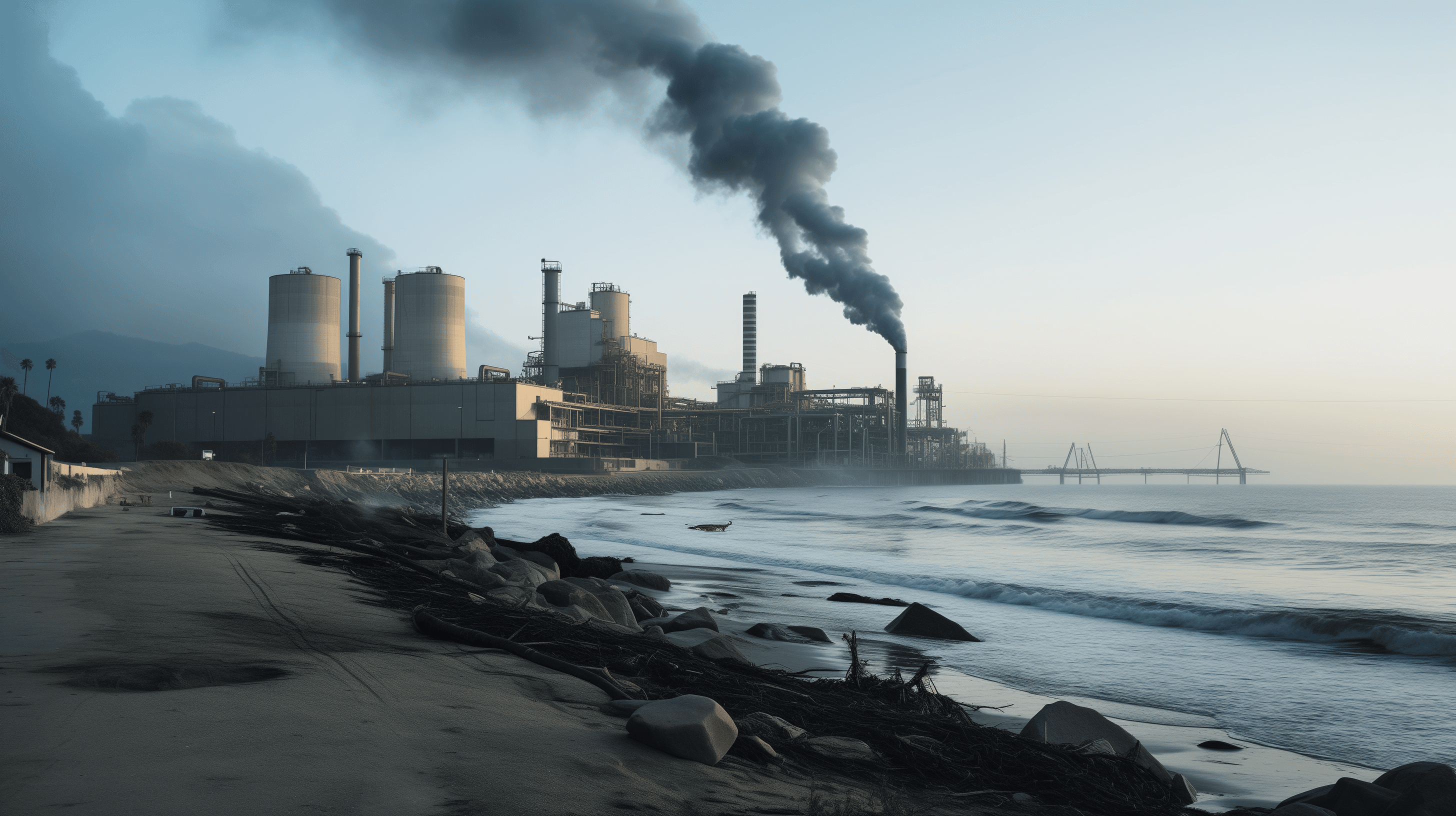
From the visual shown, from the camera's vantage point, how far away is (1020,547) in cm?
3238

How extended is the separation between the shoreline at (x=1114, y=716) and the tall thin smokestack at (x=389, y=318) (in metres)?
84.0

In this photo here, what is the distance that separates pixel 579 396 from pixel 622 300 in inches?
682

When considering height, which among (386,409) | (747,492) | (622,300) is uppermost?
(622,300)

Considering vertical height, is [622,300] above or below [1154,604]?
above

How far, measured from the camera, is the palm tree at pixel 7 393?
198 feet

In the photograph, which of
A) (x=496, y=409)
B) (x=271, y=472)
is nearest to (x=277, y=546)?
(x=271, y=472)

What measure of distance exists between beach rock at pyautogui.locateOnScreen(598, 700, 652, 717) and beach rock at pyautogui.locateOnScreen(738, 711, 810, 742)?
671 mm

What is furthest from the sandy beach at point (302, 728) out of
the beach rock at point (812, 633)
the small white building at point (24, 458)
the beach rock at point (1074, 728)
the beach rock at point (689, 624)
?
the small white building at point (24, 458)

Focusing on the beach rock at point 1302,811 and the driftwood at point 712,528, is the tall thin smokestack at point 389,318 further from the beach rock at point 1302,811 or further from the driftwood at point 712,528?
the beach rock at point 1302,811

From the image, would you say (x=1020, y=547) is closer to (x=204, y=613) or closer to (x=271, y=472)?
(x=204, y=613)

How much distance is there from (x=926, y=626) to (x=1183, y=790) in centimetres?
712

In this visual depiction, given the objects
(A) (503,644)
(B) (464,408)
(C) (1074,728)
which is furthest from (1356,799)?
(B) (464,408)

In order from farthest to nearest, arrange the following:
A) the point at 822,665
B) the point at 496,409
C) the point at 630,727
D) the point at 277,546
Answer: the point at 496,409, the point at 277,546, the point at 822,665, the point at 630,727

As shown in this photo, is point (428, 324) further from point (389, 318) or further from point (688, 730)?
point (688, 730)
